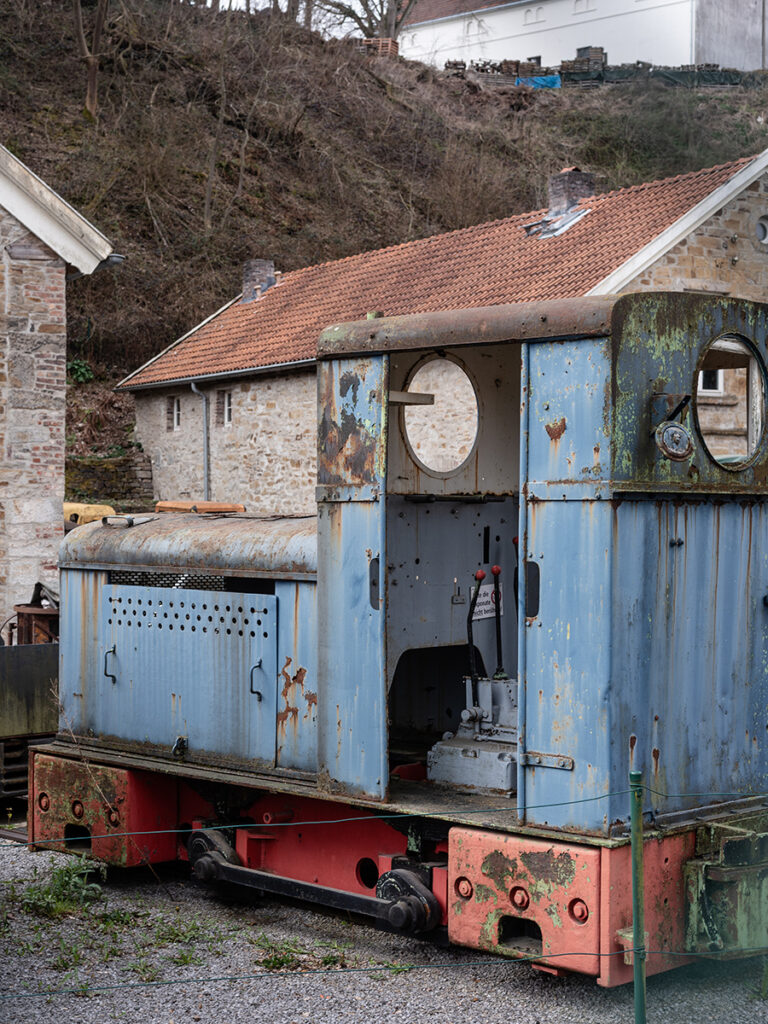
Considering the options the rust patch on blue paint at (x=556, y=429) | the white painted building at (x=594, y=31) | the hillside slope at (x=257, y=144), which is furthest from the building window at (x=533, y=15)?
the rust patch on blue paint at (x=556, y=429)

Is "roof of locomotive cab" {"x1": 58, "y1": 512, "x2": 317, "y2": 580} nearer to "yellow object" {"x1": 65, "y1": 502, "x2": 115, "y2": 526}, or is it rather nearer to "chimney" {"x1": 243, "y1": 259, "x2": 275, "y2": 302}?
"yellow object" {"x1": 65, "y1": 502, "x2": 115, "y2": 526}

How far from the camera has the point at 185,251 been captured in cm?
3181

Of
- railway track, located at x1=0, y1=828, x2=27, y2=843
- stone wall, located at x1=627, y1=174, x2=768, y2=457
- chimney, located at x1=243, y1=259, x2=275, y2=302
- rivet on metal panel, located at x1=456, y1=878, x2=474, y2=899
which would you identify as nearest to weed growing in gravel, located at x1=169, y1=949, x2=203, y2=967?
rivet on metal panel, located at x1=456, y1=878, x2=474, y2=899

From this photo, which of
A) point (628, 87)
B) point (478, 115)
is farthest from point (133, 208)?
point (628, 87)

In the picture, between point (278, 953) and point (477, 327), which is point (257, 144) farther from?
point (278, 953)

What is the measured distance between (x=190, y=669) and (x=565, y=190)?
15.7 m

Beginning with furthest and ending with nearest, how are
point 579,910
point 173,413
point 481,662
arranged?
point 173,413, point 481,662, point 579,910

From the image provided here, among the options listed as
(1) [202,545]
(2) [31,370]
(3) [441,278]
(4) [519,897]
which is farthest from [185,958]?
(3) [441,278]

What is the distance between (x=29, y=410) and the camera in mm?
13188

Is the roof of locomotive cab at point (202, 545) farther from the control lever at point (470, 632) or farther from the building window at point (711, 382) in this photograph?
the building window at point (711, 382)

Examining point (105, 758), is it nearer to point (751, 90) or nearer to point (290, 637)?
point (290, 637)

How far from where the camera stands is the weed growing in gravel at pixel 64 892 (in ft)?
20.7

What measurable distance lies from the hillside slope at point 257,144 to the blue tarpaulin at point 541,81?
2373 mm

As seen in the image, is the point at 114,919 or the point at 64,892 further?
the point at 64,892
